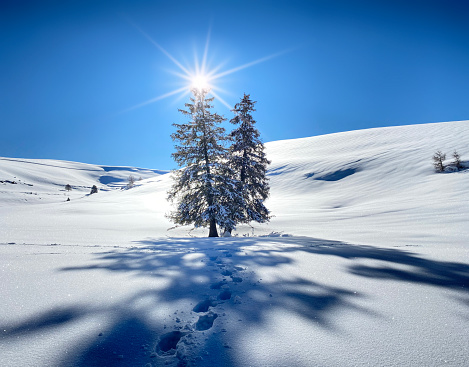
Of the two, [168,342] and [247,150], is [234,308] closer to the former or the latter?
[168,342]

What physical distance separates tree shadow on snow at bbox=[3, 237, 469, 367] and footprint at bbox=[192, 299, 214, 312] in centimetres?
1

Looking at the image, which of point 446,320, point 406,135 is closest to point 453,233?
point 446,320

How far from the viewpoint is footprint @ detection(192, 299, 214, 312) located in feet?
7.21

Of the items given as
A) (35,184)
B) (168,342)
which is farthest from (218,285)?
(35,184)

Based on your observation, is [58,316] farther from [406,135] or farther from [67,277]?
[406,135]

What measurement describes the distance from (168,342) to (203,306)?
59 cm

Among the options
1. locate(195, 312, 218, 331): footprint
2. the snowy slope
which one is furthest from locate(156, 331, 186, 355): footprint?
the snowy slope

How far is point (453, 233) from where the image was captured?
22.3 ft

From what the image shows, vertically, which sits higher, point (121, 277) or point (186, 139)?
point (186, 139)

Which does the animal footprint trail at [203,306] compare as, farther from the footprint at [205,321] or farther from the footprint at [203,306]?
the footprint at [205,321]

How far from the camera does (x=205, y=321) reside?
201cm

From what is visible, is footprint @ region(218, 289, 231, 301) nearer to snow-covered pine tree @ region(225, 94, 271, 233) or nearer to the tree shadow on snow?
the tree shadow on snow

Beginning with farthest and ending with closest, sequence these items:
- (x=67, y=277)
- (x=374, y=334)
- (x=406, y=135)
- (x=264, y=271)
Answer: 1. (x=406, y=135)
2. (x=264, y=271)
3. (x=67, y=277)
4. (x=374, y=334)

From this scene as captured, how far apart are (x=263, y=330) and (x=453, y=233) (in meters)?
8.31
